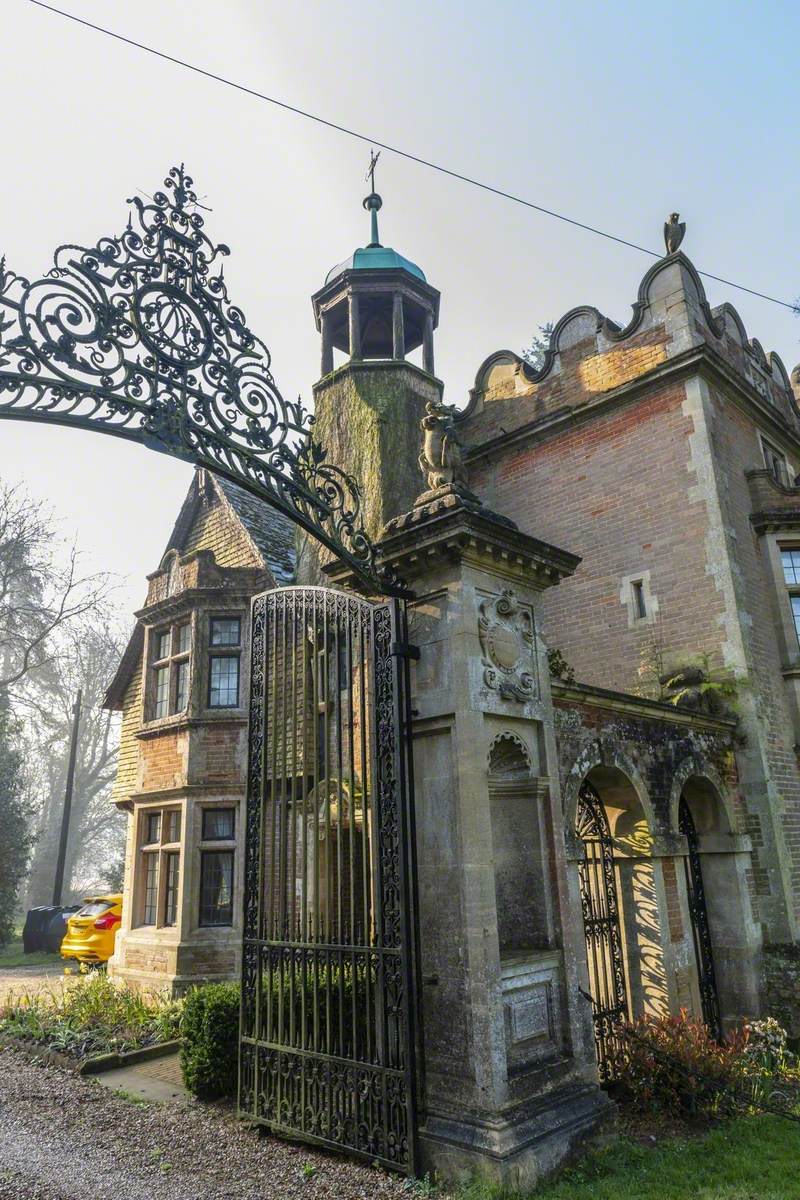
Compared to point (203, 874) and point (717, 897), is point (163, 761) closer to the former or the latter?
point (203, 874)

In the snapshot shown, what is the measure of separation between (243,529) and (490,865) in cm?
1123

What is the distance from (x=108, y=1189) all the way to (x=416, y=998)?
2.56 m

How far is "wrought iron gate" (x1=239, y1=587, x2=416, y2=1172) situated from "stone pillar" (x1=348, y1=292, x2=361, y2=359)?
8214 millimetres

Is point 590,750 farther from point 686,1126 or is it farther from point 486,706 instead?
point 686,1126

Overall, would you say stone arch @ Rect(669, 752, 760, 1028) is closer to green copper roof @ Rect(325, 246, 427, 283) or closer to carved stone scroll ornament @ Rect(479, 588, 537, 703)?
carved stone scroll ornament @ Rect(479, 588, 537, 703)

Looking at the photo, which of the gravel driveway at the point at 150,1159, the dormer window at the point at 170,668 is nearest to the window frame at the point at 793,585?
the gravel driveway at the point at 150,1159

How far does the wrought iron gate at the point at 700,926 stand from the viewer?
9555 mm

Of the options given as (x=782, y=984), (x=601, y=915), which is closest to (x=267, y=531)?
(x=601, y=915)

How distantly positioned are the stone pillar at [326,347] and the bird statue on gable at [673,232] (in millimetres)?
6276

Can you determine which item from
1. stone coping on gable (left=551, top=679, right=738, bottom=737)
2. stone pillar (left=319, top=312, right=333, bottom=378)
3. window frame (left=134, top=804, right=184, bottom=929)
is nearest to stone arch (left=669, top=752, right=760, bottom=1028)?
stone coping on gable (left=551, top=679, right=738, bottom=737)

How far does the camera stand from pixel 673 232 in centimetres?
1243

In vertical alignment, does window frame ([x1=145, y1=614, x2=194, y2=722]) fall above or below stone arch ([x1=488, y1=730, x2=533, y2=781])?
above

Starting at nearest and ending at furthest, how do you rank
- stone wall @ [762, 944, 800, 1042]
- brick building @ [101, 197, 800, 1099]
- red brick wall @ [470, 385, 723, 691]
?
brick building @ [101, 197, 800, 1099] → stone wall @ [762, 944, 800, 1042] → red brick wall @ [470, 385, 723, 691]

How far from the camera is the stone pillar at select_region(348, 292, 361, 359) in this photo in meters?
14.1
